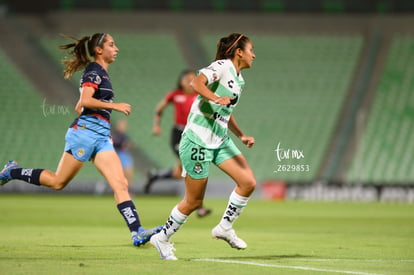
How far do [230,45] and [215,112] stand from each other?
758mm

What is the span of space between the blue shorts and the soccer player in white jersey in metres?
1.12

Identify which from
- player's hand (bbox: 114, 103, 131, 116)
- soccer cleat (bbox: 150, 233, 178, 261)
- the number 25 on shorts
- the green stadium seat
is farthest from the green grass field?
the green stadium seat

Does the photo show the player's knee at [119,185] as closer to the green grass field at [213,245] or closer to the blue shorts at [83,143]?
the blue shorts at [83,143]

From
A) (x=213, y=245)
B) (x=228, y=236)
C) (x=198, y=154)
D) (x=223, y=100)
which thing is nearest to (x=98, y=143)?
(x=198, y=154)

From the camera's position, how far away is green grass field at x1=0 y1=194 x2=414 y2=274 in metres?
7.88

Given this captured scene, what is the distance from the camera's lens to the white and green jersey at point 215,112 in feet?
28.7

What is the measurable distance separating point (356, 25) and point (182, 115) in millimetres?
18631

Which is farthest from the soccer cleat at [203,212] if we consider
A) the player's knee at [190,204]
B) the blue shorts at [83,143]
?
the player's knee at [190,204]

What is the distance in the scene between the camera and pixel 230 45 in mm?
9078

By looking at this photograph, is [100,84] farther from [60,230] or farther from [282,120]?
[282,120]

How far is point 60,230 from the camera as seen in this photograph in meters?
13.0

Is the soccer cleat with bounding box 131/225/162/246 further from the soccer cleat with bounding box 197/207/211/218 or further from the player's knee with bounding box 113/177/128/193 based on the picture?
the soccer cleat with bounding box 197/207/211/218

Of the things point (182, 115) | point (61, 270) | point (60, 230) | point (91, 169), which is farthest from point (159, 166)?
point (61, 270)

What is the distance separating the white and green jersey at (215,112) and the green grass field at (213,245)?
3.97ft
